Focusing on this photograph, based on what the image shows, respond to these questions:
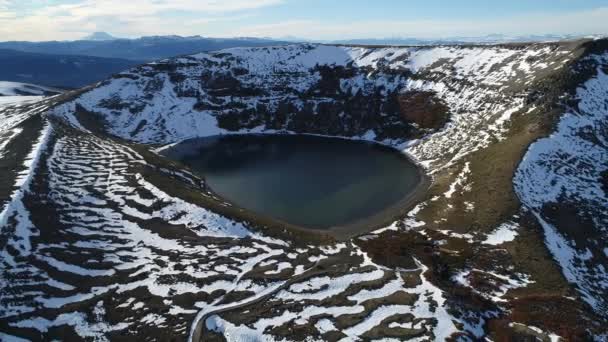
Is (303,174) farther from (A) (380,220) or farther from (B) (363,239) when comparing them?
(B) (363,239)

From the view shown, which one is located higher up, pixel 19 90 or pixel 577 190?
pixel 19 90

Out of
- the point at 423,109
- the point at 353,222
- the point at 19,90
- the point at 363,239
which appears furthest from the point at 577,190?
the point at 19,90

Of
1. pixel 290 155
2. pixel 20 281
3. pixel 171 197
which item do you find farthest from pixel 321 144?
pixel 20 281

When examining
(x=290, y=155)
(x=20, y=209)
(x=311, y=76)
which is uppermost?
(x=311, y=76)

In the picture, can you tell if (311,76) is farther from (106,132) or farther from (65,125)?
(65,125)

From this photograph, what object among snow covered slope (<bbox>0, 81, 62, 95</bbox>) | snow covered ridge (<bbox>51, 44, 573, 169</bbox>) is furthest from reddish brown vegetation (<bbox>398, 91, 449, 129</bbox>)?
snow covered slope (<bbox>0, 81, 62, 95</bbox>)

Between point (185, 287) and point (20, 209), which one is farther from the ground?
Result: point (20, 209)

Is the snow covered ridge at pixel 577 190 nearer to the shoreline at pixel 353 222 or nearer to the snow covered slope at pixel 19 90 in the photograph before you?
the shoreline at pixel 353 222
